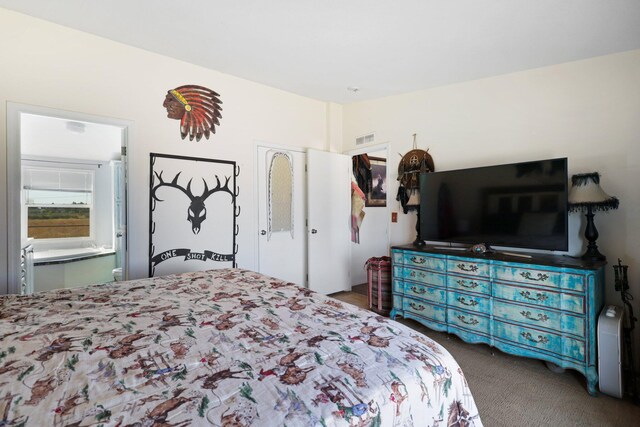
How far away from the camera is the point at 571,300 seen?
7.30 ft

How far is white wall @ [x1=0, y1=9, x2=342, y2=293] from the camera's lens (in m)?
2.38

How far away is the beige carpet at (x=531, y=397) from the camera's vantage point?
6.16 feet

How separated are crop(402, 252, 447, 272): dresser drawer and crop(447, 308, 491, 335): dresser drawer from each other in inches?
15.7

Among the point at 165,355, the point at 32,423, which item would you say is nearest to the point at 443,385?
the point at 165,355

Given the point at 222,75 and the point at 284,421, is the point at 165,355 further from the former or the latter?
the point at 222,75

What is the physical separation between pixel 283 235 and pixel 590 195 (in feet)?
9.96

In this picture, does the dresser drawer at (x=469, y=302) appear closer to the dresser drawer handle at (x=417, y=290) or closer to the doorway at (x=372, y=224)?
the dresser drawer handle at (x=417, y=290)

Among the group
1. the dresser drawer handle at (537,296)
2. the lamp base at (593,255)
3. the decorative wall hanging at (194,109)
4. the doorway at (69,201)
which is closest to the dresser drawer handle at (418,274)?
the dresser drawer handle at (537,296)

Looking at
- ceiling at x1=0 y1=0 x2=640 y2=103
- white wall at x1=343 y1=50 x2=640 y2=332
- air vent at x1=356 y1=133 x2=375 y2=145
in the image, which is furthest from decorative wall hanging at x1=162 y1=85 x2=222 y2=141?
white wall at x1=343 y1=50 x2=640 y2=332

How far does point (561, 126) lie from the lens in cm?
275

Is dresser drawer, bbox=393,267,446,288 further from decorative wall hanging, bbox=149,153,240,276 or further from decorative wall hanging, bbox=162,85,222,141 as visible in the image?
decorative wall hanging, bbox=162,85,222,141

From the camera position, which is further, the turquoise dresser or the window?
the window

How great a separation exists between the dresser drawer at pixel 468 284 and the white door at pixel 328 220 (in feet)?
5.99

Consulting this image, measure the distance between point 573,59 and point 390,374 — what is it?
3178mm
